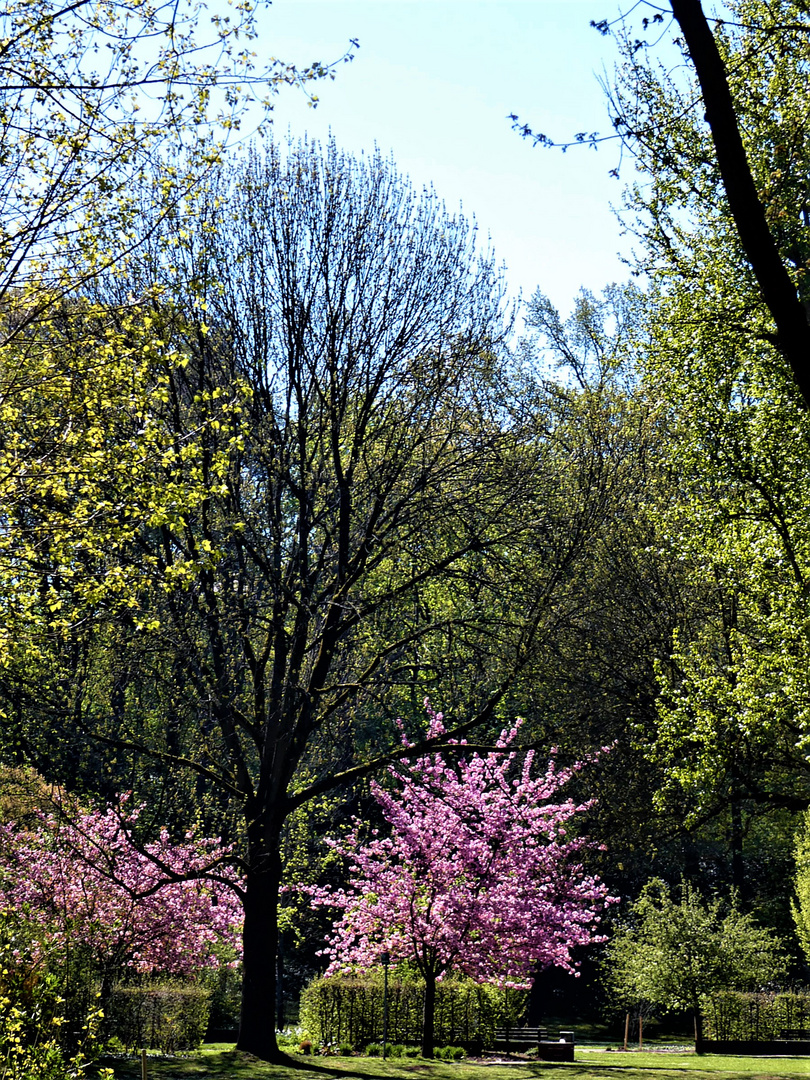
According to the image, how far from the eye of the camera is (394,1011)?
19.7 meters

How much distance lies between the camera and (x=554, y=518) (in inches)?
607

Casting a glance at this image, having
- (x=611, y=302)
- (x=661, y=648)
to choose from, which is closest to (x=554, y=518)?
(x=661, y=648)

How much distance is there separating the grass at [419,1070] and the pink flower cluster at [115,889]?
65.6 inches

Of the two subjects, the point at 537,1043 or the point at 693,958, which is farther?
the point at 693,958

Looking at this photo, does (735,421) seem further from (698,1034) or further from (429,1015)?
(698,1034)

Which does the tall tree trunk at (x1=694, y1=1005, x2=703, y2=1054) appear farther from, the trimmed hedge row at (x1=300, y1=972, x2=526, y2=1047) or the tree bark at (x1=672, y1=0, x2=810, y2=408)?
the tree bark at (x1=672, y1=0, x2=810, y2=408)

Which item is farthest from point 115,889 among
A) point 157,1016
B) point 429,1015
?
point 429,1015

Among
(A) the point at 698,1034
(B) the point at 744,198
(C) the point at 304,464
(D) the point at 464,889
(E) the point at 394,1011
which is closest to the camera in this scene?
(B) the point at 744,198

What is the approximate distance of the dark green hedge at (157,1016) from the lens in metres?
15.8

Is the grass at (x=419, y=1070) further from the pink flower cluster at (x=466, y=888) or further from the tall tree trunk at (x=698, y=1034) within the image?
the tall tree trunk at (x=698, y=1034)

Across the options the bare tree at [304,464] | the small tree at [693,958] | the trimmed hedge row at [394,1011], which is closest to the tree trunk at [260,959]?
the bare tree at [304,464]

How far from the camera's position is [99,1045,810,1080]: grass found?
12.8 metres

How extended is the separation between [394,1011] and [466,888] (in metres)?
3.10

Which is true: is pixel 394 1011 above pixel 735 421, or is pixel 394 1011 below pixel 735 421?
below
